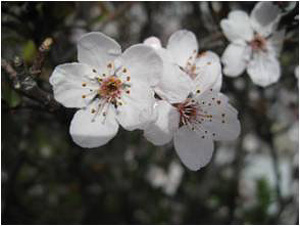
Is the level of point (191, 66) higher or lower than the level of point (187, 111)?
higher

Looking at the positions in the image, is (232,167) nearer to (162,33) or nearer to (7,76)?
(162,33)

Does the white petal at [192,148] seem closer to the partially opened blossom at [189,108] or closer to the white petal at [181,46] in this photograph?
the partially opened blossom at [189,108]

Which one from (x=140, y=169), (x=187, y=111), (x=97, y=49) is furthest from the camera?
(x=140, y=169)

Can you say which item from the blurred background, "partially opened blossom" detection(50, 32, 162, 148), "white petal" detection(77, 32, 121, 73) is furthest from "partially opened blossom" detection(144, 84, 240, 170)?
the blurred background

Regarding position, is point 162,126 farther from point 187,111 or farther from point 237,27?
point 237,27

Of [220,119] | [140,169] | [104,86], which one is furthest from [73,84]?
[140,169]

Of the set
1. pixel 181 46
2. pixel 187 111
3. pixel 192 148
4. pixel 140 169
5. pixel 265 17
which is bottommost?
pixel 140 169

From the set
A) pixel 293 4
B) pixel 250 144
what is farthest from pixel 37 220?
pixel 250 144
